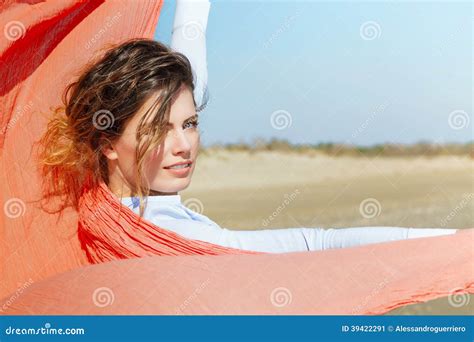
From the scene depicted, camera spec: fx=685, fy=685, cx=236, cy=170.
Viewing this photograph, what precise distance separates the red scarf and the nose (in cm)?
23

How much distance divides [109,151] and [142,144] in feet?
0.43

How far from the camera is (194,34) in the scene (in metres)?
2.34

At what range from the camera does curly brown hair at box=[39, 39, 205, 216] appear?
2074 millimetres

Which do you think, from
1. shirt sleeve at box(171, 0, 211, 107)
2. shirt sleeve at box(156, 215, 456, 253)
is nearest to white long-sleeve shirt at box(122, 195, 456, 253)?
shirt sleeve at box(156, 215, 456, 253)

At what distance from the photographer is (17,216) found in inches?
86.3

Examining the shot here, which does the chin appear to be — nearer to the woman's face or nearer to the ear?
the woman's face

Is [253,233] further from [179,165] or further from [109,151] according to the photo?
[109,151]

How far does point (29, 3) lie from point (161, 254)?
910 mm

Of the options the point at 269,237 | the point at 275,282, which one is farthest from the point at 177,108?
the point at 275,282

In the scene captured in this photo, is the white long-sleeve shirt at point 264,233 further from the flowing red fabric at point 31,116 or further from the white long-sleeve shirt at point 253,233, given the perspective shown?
the flowing red fabric at point 31,116

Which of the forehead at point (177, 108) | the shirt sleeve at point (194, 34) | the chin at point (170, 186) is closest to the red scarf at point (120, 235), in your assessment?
the chin at point (170, 186)

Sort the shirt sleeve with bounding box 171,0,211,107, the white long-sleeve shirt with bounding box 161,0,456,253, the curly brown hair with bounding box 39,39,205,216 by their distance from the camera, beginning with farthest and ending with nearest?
the shirt sleeve with bounding box 171,0,211,107 → the curly brown hair with bounding box 39,39,205,216 → the white long-sleeve shirt with bounding box 161,0,456,253
